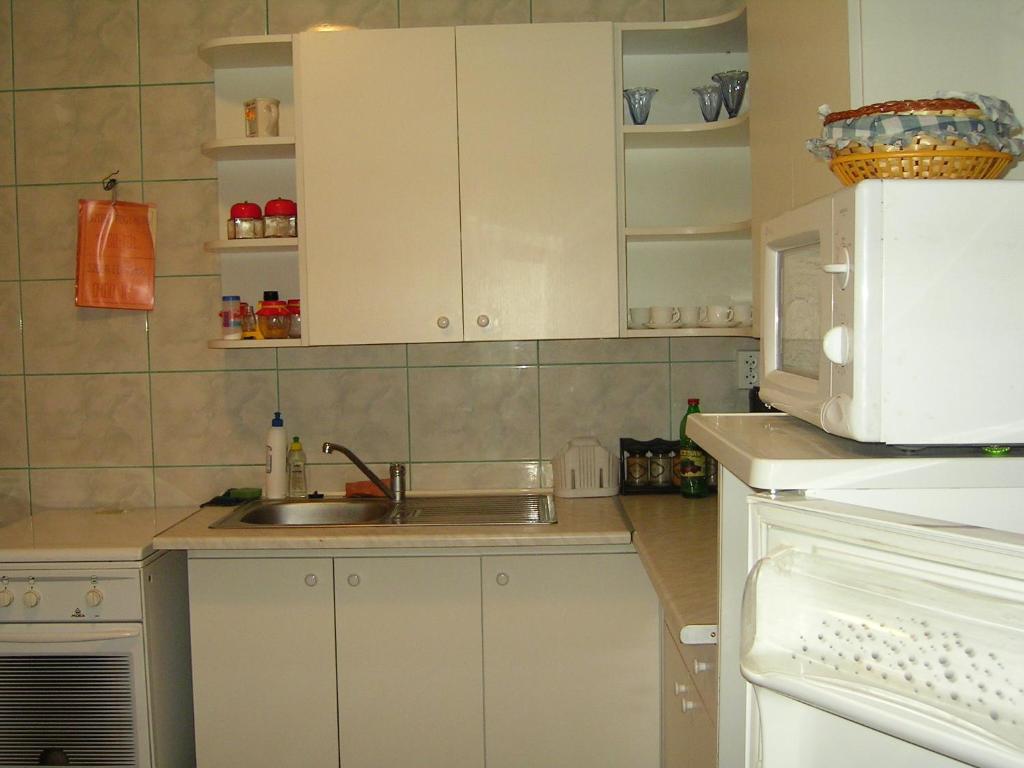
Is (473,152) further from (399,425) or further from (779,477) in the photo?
(779,477)

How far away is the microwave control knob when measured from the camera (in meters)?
0.99

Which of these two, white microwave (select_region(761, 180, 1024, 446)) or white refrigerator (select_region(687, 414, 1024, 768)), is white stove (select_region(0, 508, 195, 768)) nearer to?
white refrigerator (select_region(687, 414, 1024, 768))

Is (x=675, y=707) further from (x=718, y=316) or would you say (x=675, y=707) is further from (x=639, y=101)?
(x=639, y=101)

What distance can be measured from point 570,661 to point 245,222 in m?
1.51

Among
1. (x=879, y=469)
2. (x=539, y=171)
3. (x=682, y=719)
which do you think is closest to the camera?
(x=879, y=469)

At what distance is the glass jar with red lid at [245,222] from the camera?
2.58m

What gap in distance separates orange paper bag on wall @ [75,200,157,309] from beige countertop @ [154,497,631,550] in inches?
32.6

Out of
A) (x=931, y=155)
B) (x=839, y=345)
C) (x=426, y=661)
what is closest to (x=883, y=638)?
(x=839, y=345)

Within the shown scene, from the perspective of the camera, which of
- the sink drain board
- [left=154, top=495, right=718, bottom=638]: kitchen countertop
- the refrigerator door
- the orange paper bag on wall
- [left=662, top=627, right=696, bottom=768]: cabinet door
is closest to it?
the refrigerator door

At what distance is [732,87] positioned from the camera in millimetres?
2479

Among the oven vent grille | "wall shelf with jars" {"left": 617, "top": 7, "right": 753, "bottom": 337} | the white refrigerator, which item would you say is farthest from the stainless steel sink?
the white refrigerator

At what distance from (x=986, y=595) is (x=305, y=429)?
7.65ft

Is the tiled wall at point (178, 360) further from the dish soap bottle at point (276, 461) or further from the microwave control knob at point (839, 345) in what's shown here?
the microwave control knob at point (839, 345)

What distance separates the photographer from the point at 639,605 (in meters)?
2.26
